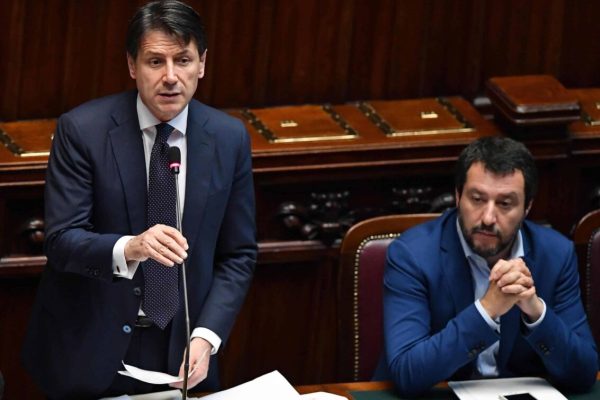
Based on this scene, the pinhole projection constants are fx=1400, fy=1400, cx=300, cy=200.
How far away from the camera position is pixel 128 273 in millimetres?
3027

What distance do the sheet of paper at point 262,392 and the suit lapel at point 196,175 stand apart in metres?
0.35

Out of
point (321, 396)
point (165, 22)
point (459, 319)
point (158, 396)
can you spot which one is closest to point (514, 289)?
point (459, 319)

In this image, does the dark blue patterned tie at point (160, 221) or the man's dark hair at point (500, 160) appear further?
the man's dark hair at point (500, 160)

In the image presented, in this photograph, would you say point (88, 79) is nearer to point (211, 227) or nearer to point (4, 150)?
point (4, 150)

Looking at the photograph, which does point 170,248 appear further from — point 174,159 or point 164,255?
point 174,159

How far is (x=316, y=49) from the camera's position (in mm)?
4500

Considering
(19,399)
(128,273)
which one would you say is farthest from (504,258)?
(19,399)

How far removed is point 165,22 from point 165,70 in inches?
4.1

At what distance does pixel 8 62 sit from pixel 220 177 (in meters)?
1.26

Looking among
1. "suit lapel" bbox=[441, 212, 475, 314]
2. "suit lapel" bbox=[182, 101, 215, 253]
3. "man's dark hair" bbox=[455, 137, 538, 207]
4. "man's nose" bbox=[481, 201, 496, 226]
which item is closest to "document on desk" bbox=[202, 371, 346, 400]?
"suit lapel" bbox=[182, 101, 215, 253]

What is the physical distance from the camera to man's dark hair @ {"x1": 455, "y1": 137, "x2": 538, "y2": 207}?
3.34 metres

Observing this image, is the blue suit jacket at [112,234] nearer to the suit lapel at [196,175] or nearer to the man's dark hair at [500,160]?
the suit lapel at [196,175]

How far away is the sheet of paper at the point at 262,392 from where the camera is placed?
9.95 feet

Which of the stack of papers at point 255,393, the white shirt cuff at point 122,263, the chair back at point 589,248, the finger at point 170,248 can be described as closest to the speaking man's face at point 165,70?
the white shirt cuff at point 122,263
